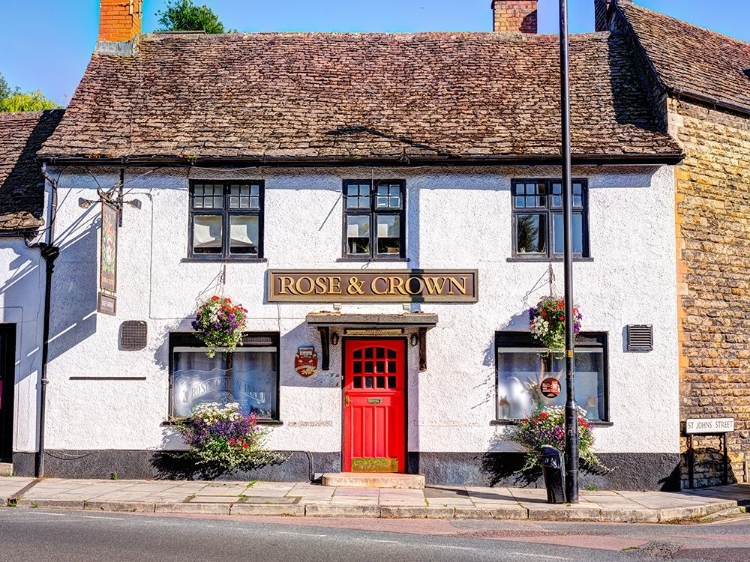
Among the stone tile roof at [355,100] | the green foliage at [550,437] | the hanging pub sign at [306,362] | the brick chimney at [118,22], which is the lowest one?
the green foliage at [550,437]

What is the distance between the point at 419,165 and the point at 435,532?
21.9 feet

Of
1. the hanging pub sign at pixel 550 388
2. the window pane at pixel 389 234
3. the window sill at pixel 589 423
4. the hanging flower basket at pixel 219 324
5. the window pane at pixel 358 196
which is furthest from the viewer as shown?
the window pane at pixel 358 196

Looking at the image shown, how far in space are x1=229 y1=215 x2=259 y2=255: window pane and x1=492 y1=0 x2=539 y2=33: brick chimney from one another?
Result: 27.5ft

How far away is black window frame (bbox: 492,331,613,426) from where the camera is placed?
14.5 meters

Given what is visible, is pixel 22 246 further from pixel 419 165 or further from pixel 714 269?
pixel 714 269

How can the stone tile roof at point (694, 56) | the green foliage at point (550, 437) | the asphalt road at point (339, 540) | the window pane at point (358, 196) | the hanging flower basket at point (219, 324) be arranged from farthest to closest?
the stone tile roof at point (694, 56)
the window pane at point (358, 196)
the hanging flower basket at point (219, 324)
the green foliage at point (550, 437)
the asphalt road at point (339, 540)

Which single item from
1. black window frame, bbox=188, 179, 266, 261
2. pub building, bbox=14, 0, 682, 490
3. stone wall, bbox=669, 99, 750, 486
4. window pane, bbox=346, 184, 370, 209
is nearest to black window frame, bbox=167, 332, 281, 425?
pub building, bbox=14, 0, 682, 490

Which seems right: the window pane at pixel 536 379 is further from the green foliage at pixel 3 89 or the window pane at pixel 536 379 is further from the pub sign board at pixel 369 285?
the green foliage at pixel 3 89

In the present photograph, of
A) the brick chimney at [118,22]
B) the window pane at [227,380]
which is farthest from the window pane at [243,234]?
the brick chimney at [118,22]

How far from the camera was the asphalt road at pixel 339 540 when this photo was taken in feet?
28.2

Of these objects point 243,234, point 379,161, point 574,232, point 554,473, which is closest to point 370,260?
point 379,161

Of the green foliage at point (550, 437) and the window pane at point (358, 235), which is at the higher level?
the window pane at point (358, 235)

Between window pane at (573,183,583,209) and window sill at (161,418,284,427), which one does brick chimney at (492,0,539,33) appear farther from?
window sill at (161,418,284,427)

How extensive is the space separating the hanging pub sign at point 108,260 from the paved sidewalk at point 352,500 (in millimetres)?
2912
